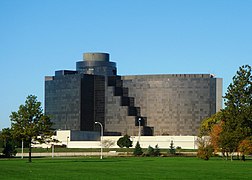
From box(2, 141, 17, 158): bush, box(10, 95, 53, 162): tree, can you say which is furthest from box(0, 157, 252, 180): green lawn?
box(2, 141, 17, 158): bush

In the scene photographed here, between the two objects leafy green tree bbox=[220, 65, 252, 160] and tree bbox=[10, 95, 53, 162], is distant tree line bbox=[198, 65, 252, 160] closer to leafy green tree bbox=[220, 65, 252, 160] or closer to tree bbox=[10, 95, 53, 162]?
leafy green tree bbox=[220, 65, 252, 160]

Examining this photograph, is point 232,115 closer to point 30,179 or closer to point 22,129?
point 22,129

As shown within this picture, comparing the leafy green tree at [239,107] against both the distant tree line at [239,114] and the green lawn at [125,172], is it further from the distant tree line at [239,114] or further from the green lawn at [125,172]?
the green lawn at [125,172]

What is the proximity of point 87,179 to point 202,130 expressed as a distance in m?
125

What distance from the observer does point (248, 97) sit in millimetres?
99188

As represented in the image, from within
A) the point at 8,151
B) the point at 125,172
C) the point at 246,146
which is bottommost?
the point at 8,151

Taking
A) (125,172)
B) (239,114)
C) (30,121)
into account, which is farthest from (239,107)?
(125,172)

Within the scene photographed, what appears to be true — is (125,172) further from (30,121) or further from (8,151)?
(8,151)

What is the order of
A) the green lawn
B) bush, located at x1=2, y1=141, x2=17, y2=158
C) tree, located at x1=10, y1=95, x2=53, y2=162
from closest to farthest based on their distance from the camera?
the green lawn → tree, located at x1=10, y1=95, x2=53, y2=162 → bush, located at x1=2, y1=141, x2=17, y2=158

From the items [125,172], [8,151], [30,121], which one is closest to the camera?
[125,172]

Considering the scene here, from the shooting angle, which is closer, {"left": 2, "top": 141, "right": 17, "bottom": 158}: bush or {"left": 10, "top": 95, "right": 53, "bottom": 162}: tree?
{"left": 10, "top": 95, "right": 53, "bottom": 162}: tree

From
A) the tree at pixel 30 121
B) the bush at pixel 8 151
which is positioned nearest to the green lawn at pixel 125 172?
the tree at pixel 30 121

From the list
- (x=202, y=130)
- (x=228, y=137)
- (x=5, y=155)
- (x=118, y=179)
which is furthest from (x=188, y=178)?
(x=202, y=130)

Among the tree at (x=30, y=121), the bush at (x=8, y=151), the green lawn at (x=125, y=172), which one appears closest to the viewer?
the green lawn at (x=125, y=172)
